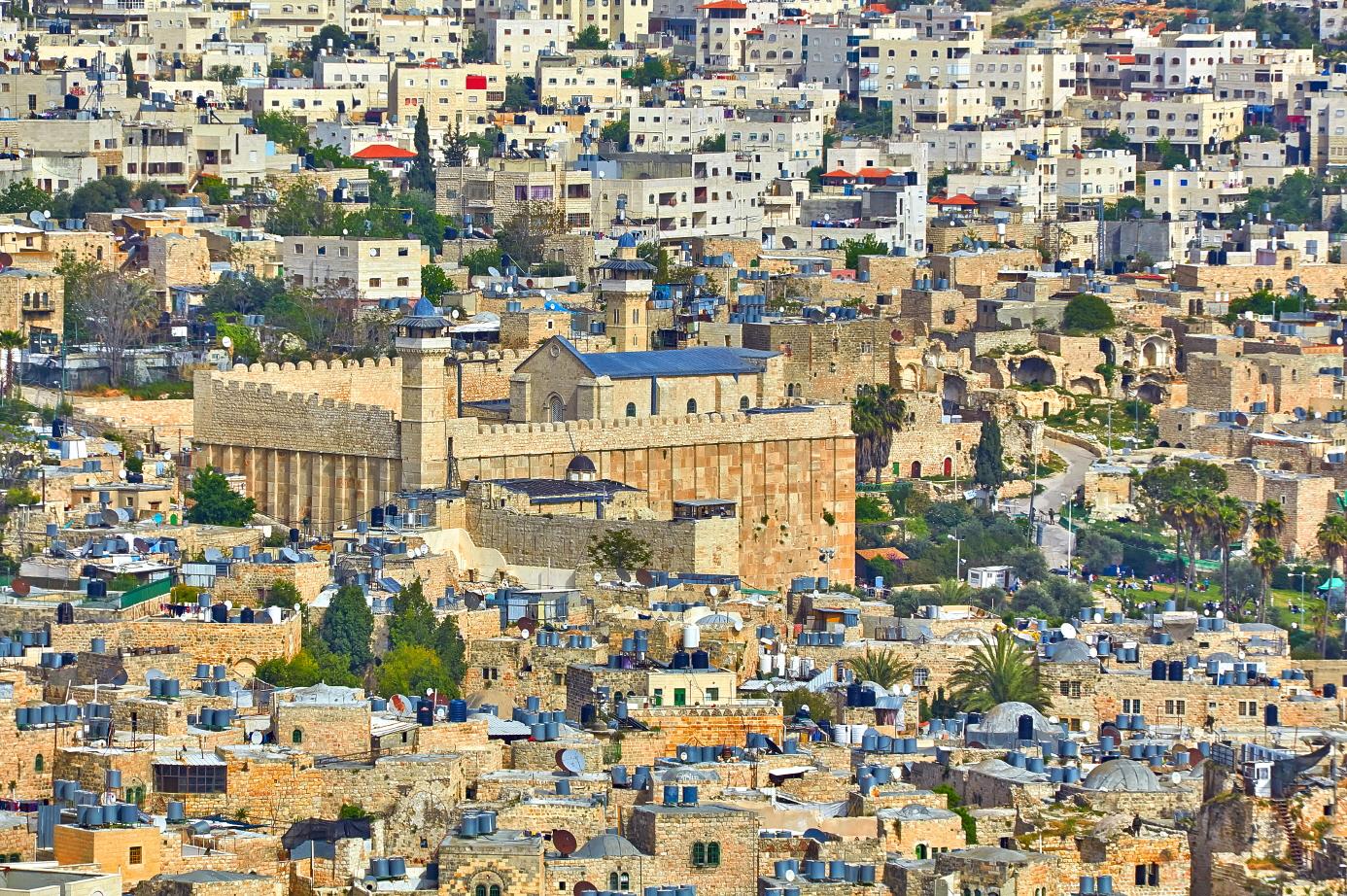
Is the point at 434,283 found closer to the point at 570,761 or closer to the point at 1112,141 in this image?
the point at 570,761

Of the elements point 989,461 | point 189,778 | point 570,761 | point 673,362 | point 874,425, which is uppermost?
point 673,362

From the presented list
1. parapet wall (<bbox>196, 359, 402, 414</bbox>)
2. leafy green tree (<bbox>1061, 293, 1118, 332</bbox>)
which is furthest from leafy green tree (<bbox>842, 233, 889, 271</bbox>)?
parapet wall (<bbox>196, 359, 402, 414</bbox>)

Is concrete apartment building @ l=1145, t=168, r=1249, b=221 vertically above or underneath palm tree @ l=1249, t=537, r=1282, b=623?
above

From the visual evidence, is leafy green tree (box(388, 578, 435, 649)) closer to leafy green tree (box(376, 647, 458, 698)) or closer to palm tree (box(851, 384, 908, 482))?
leafy green tree (box(376, 647, 458, 698))

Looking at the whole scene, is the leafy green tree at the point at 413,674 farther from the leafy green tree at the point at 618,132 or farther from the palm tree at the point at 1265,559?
the leafy green tree at the point at 618,132

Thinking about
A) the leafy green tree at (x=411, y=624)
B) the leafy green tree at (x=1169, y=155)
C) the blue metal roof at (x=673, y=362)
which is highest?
the blue metal roof at (x=673, y=362)

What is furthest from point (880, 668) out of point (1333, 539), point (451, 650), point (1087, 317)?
point (1087, 317)

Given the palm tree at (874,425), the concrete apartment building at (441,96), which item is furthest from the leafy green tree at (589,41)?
the palm tree at (874,425)
